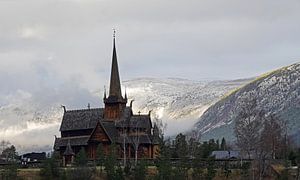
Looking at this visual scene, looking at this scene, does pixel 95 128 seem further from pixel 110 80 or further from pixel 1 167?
pixel 1 167

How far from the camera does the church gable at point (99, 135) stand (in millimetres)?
144000

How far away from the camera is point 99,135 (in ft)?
475

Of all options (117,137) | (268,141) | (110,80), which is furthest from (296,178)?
(110,80)

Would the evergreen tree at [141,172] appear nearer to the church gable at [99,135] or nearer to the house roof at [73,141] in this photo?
the church gable at [99,135]

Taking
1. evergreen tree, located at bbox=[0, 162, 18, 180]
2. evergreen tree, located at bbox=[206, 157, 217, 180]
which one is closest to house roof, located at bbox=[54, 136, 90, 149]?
evergreen tree, located at bbox=[0, 162, 18, 180]

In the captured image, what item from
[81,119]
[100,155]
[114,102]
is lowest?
[100,155]

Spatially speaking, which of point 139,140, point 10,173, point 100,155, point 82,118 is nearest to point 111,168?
point 100,155

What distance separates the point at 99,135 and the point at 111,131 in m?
2.30

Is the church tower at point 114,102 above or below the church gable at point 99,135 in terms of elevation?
above

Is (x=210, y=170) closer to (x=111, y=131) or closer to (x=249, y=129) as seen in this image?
(x=249, y=129)

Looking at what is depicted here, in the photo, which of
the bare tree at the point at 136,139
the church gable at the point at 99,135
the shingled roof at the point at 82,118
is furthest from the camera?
the shingled roof at the point at 82,118

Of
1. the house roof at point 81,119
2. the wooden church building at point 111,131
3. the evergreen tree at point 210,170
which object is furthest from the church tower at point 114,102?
the evergreen tree at point 210,170

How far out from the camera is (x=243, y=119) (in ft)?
426

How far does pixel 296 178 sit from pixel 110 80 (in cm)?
4633
